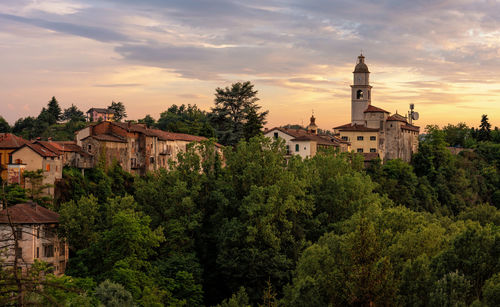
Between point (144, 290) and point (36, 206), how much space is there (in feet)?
42.5

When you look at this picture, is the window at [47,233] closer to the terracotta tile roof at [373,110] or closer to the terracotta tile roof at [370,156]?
the terracotta tile roof at [370,156]

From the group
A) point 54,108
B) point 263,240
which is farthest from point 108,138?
point 54,108

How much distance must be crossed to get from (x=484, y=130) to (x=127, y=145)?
286 feet

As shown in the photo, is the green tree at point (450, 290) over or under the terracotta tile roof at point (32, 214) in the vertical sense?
under

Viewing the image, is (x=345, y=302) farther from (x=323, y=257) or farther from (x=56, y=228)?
(x=56, y=228)

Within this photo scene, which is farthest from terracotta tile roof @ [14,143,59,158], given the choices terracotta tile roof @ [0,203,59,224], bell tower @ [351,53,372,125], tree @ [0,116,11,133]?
bell tower @ [351,53,372,125]

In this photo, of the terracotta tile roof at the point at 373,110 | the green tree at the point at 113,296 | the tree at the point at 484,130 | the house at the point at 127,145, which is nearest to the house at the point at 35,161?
the house at the point at 127,145

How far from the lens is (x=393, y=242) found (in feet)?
111

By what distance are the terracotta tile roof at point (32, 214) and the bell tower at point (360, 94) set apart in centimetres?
6345

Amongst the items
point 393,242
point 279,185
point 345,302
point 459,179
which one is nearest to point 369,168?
point 459,179

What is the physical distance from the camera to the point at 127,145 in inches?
2422

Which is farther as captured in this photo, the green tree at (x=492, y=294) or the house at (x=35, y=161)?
the house at (x=35, y=161)

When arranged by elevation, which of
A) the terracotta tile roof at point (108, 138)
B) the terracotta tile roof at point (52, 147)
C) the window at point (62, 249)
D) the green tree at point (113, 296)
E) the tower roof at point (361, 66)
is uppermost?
the tower roof at point (361, 66)

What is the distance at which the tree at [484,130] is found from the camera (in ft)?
386
